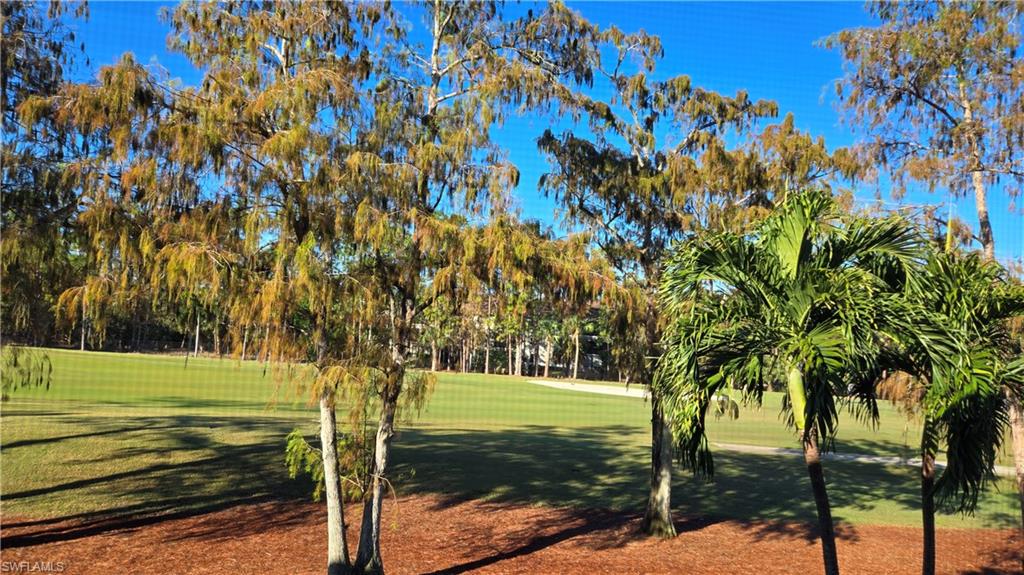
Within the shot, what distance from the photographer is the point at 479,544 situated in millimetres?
12062

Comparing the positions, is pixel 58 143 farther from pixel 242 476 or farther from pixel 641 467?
pixel 641 467

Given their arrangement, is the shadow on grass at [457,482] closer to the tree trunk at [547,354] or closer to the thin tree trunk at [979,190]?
the thin tree trunk at [979,190]

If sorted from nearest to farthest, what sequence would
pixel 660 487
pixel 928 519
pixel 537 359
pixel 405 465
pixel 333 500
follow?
pixel 928 519 → pixel 333 500 → pixel 660 487 → pixel 405 465 → pixel 537 359

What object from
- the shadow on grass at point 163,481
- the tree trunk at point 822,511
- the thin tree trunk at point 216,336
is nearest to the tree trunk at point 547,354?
the shadow on grass at point 163,481

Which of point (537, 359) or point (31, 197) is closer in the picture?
point (31, 197)

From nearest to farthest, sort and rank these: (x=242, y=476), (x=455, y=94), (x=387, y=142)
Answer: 1. (x=387, y=142)
2. (x=455, y=94)
3. (x=242, y=476)

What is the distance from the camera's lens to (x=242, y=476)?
53.0 feet

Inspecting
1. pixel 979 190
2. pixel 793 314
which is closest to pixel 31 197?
pixel 793 314

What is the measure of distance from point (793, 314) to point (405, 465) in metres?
13.5

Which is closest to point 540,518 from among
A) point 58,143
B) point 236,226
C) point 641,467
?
point 641,467

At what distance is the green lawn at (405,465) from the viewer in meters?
14.1

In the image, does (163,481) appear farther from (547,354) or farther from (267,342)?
(547,354)

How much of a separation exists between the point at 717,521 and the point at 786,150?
24.3ft

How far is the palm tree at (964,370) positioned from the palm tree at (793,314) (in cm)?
34
